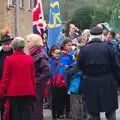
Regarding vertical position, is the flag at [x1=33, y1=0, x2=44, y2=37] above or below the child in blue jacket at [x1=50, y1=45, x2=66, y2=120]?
above

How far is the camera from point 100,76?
789 cm

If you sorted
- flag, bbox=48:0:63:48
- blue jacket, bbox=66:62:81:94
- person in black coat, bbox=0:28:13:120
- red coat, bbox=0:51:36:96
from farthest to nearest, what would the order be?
1. flag, bbox=48:0:63:48
2. blue jacket, bbox=66:62:81:94
3. person in black coat, bbox=0:28:13:120
4. red coat, bbox=0:51:36:96

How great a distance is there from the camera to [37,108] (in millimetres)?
8422

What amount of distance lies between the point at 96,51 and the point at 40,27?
6.22 m

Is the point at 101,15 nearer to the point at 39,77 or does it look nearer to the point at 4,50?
the point at 4,50

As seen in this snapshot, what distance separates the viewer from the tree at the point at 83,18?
59.7 metres

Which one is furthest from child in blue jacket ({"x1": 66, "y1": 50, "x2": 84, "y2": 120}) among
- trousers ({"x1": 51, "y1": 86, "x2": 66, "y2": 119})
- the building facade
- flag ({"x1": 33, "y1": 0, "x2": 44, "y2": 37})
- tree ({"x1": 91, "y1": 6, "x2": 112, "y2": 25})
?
tree ({"x1": 91, "y1": 6, "x2": 112, "y2": 25})

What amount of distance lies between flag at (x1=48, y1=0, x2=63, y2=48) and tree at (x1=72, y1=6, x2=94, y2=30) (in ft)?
149

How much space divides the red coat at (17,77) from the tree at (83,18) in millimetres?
51131

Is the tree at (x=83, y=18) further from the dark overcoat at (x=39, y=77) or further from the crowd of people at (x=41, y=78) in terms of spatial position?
the crowd of people at (x=41, y=78)

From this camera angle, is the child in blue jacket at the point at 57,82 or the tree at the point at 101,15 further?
the tree at the point at 101,15

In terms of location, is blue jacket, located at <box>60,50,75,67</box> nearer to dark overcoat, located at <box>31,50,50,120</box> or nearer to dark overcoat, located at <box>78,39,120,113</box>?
dark overcoat, located at <box>31,50,50,120</box>

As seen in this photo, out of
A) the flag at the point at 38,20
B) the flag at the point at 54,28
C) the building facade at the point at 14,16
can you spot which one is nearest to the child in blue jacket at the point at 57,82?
the flag at the point at 54,28

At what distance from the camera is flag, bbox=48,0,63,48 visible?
500 inches
